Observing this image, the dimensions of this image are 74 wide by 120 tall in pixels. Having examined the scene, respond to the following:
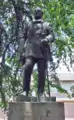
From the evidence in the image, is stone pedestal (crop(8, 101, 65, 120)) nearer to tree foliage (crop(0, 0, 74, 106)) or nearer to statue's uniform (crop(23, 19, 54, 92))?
statue's uniform (crop(23, 19, 54, 92))

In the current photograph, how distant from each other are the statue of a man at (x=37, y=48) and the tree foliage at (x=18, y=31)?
12.8 ft

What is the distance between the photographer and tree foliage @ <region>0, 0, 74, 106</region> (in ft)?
39.0


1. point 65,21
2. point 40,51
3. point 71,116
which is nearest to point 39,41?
point 40,51

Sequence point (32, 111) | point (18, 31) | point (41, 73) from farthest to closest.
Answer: point (18, 31) → point (41, 73) → point (32, 111)

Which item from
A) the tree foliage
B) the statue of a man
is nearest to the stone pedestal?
the statue of a man

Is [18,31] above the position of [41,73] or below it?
above

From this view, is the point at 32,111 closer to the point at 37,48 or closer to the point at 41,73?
the point at 41,73

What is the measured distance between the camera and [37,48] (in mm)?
7133

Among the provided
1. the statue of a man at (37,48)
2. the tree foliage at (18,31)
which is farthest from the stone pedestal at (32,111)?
the tree foliage at (18,31)

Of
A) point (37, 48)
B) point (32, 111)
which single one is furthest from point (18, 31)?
point (32, 111)

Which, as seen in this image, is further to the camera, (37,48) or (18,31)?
(18,31)

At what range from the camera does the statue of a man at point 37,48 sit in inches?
278

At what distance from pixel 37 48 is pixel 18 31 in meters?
4.78

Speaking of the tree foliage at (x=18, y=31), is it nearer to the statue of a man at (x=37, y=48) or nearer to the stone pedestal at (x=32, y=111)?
the statue of a man at (x=37, y=48)
